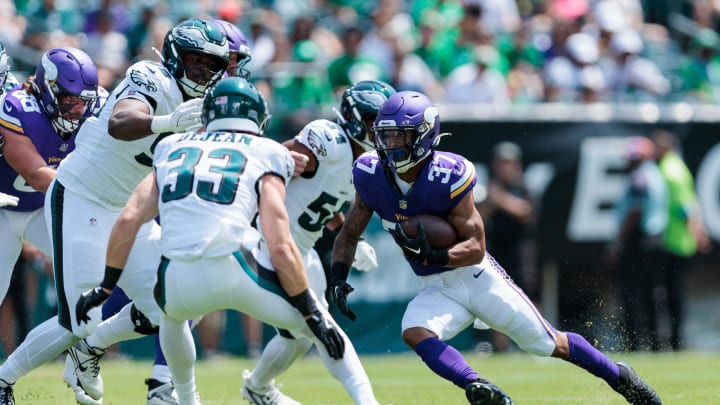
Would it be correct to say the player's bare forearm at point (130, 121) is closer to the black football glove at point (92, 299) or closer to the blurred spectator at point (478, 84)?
the black football glove at point (92, 299)

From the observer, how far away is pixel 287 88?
41.4 feet

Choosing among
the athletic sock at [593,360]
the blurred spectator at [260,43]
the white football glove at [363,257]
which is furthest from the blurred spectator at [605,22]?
the athletic sock at [593,360]

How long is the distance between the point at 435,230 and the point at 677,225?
676 centimetres

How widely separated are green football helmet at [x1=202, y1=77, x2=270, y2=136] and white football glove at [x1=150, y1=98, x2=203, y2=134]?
45 centimetres

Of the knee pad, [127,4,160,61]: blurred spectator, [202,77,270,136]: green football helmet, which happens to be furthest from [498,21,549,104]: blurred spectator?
[202,77,270,136]: green football helmet

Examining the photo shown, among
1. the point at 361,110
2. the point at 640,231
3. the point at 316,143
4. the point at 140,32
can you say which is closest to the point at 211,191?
the point at 316,143

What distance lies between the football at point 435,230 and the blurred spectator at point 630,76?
7378 mm

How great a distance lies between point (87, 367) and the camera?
734 cm

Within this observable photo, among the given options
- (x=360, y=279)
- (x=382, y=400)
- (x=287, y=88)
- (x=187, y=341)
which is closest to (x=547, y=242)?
(x=360, y=279)

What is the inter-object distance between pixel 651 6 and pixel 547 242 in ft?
17.1

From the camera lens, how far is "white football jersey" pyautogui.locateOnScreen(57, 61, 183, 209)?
6.93 metres

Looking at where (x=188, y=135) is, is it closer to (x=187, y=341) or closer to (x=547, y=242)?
(x=187, y=341)

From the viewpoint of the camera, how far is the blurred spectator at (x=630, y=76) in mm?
13562

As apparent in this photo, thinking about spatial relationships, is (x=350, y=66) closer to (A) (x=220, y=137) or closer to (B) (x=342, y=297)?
(B) (x=342, y=297)
